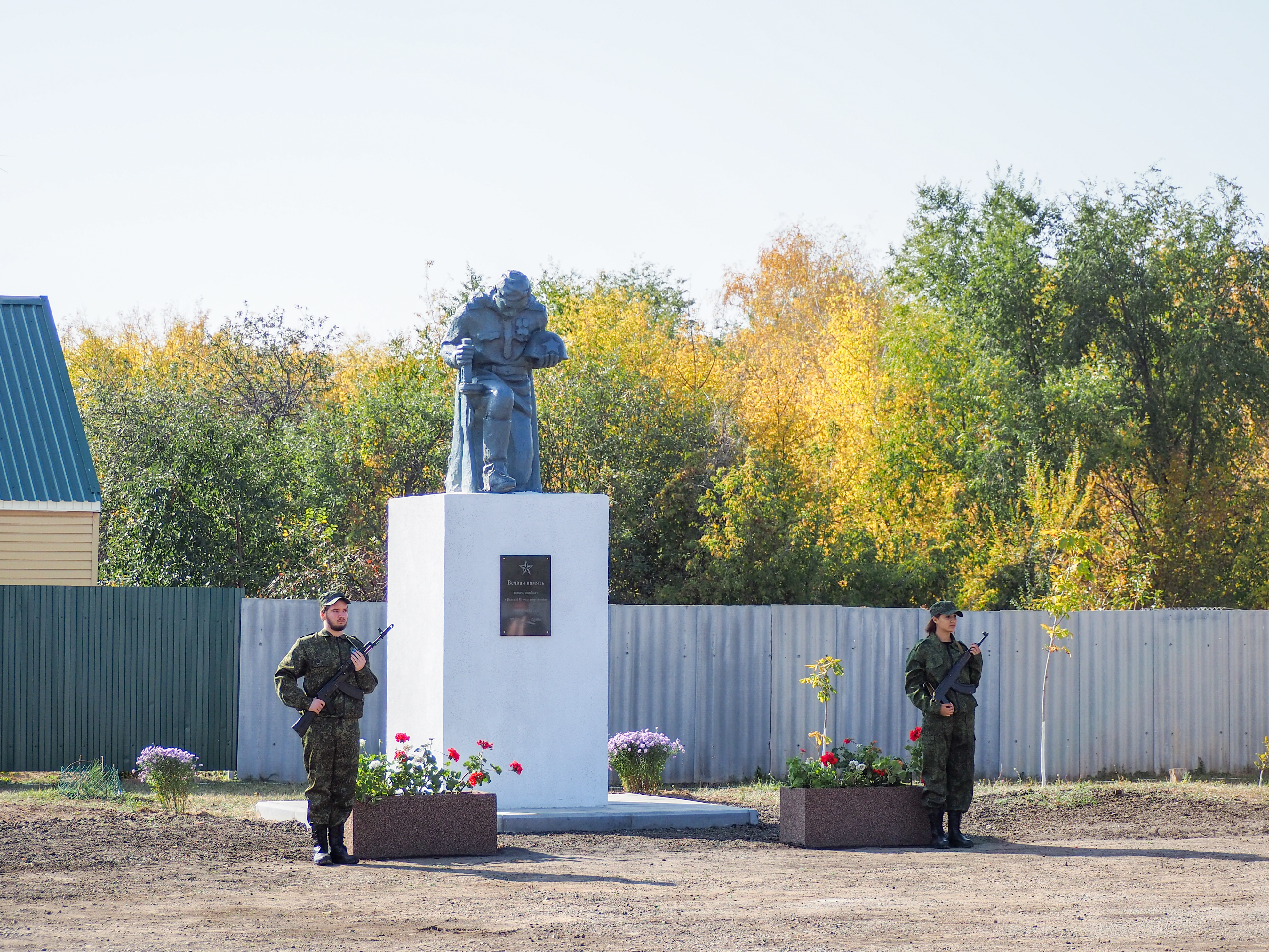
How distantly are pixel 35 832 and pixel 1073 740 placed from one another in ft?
31.1

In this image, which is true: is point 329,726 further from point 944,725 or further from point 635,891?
→ point 944,725

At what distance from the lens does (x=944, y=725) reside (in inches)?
402

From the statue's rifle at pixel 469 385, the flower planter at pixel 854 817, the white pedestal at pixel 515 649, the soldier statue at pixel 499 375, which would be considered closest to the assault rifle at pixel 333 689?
the white pedestal at pixel 515 649

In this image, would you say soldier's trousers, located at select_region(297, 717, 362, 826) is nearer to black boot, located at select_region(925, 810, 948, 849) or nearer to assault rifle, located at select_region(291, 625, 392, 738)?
assault rifle, located at select_region(291, 625, 392, 738)

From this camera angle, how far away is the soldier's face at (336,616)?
9250mm

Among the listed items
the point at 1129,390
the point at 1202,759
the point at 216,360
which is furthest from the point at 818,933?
the point at 216,360

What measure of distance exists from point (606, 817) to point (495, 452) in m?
2.67

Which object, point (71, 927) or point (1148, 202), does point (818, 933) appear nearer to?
point (71, 927)

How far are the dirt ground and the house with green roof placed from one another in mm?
5838

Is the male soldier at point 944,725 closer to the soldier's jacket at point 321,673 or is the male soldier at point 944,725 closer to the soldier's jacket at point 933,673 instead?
the soldier's jacket at point 933,673

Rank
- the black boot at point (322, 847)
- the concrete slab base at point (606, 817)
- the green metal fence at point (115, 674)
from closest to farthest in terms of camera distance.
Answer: the black boot at point (322, 847), the concrete slab base at point (606, 817), the green metal fence at point (115, 674)

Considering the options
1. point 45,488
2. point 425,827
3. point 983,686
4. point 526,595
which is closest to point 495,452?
point 526,595

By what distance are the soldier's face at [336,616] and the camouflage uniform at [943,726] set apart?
11.7 ft

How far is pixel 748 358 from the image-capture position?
3472 cm
